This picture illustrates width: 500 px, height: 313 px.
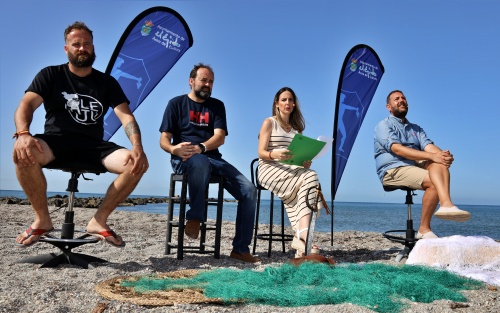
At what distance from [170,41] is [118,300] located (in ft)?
12.4

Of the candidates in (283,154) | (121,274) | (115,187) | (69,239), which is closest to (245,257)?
(283,154)

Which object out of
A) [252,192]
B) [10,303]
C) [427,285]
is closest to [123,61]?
[252,192]

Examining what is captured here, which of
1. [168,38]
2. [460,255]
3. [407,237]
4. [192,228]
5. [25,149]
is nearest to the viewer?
[25,149]

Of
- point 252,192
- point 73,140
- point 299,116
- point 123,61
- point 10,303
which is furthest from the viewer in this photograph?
point 123,61

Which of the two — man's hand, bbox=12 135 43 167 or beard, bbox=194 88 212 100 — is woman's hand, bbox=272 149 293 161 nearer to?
beard, bbox=194 88 212 100

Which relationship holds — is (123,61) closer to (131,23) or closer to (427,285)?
(131,23)

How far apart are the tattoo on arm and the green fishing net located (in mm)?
1016

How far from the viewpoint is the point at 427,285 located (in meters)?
2.13

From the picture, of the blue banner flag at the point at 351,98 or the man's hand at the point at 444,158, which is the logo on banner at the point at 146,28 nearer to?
the blue banner flag at the point at 351,98

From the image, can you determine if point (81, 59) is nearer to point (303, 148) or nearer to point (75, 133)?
point (75, 133)

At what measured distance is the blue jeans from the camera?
3289 millimetres

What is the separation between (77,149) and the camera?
107 inches

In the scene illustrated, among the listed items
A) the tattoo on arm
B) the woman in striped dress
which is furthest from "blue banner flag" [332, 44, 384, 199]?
the tattoo on arm

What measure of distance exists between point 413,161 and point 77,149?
2927 mm
